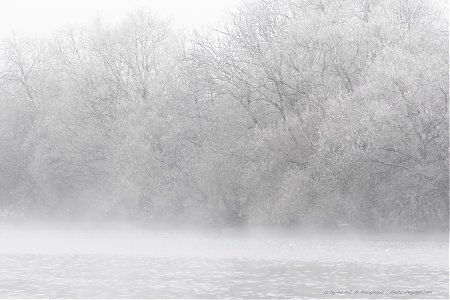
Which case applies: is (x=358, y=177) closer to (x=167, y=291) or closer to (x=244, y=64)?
Answer: (x=244, y=64)

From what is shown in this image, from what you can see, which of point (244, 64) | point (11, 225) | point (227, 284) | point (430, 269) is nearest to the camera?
point (227, 284)

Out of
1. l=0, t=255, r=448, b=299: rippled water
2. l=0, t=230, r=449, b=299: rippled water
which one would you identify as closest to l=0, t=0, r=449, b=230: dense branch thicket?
l=0, t=230, r=449, b=299: rippled water

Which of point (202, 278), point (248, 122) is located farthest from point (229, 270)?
point (248, 122)

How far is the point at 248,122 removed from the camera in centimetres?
4881

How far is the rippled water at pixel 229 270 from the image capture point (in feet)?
80.0

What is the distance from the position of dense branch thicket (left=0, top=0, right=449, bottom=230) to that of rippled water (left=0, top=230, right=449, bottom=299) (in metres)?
3.53

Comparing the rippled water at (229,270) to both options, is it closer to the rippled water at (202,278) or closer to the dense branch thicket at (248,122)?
the rippled water at (202,278)

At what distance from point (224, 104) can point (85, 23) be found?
2018 cm

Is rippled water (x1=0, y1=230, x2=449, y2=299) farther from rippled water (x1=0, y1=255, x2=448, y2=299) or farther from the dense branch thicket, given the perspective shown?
the dense branch thicket

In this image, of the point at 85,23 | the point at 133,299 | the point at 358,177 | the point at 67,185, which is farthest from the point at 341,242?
the point at 85,23

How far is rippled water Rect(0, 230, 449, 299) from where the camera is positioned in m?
24.4

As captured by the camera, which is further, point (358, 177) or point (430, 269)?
point (358, 177)

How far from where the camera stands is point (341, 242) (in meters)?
40.7

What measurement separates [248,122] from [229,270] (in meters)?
19.9
